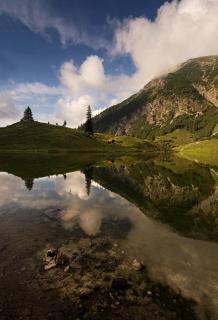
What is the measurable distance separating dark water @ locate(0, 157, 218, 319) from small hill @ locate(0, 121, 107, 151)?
101 metres

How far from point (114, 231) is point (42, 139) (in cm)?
14583

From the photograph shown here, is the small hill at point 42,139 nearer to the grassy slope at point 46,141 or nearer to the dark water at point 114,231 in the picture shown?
the grassy slope at point 46,141

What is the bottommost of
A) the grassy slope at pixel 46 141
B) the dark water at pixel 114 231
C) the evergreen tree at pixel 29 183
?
the dark water at pixel 114 231

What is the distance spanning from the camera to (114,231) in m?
27.3

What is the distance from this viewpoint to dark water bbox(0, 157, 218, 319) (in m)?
17.1

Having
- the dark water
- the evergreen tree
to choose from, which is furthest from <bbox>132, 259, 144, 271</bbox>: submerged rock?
the evergreen tree

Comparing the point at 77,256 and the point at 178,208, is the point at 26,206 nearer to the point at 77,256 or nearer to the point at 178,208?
the point at 77,256

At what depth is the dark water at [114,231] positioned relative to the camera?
1711 centimetres

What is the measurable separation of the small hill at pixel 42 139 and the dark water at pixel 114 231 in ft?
332

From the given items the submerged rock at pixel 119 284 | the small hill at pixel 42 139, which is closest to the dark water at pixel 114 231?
the submerged rock at pixel 119 284

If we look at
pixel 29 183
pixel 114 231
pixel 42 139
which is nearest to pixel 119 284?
pixel 114 231

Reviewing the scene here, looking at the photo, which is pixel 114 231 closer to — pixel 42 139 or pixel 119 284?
pixel 119 284

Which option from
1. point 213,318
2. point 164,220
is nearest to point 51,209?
point 164,220

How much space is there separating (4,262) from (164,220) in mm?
19389
